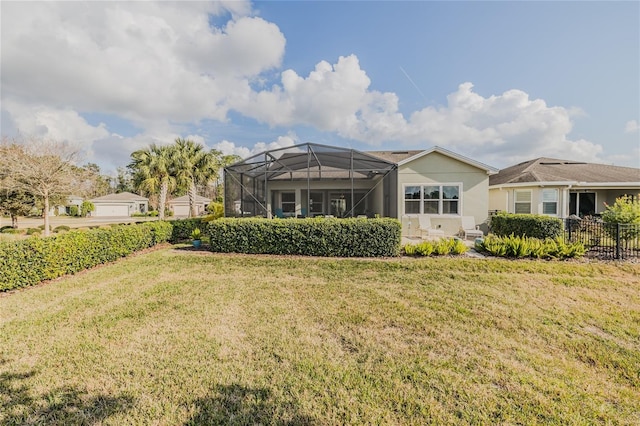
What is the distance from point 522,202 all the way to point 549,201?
1175 mm

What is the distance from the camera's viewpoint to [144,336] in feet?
11.7

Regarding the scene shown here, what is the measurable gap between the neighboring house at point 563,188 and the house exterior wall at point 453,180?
131 inches

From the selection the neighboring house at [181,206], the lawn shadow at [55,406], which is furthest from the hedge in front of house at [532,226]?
the neighboring house at [181,206]

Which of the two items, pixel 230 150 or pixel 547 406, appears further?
pixel 230 150

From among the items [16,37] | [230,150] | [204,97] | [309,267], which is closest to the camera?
[309,267]

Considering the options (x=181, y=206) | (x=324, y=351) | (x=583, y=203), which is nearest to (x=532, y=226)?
(x=324, y=351)

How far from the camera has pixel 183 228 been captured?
12.1 meters

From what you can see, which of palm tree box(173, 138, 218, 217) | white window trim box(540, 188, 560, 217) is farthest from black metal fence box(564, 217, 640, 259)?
palm tree box(173, 138, 218, 217)

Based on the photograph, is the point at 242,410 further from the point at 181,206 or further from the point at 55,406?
the point at 181,206

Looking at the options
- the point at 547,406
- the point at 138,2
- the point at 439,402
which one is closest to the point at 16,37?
the point at 138,2

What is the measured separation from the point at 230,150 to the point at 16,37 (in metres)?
41.2

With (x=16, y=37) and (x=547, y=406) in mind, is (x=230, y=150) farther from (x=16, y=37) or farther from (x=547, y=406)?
(x=547, y=406)

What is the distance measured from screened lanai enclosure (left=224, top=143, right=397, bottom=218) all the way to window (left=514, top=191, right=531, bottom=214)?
7157 millimetres

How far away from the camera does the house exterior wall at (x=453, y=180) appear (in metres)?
12.0
